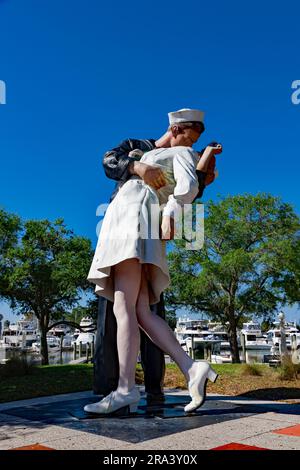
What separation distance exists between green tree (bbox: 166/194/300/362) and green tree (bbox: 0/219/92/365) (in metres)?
5.19

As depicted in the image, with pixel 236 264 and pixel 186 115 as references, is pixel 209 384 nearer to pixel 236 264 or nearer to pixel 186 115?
pixel 186 115

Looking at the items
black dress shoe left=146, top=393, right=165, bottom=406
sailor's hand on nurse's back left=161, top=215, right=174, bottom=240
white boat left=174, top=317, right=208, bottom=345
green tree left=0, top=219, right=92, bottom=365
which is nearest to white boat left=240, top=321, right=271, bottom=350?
white boat left=174, top=317, right=208, bottom=345

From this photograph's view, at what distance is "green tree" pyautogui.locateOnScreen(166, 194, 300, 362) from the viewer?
2386 cm

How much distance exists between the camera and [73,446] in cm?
307

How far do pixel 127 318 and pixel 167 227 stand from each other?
86 centimetres

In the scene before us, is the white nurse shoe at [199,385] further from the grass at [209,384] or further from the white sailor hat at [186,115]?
the grass at [209,384]

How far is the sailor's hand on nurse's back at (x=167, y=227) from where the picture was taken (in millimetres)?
3910

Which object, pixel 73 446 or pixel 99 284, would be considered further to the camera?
pixel 99 284

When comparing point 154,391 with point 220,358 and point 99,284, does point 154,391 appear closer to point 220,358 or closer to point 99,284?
point 99,284

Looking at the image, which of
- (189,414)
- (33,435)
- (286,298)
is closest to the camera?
(33,435)

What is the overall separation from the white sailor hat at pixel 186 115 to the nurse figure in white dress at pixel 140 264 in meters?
0.28

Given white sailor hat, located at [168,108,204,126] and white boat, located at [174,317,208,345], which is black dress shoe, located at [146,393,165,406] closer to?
white sailor hat, located at [168,108,204,126]
